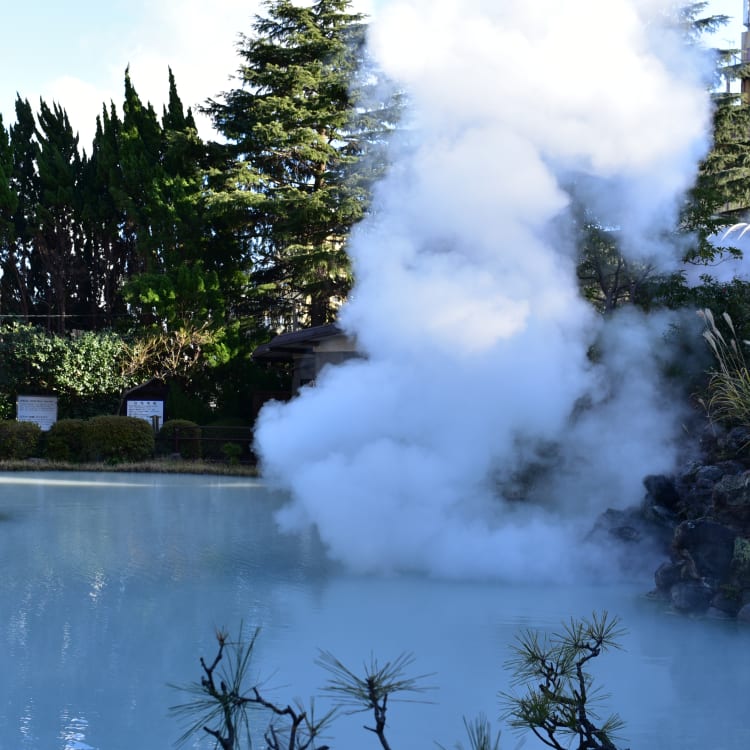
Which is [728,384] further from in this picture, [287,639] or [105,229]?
[105,229]

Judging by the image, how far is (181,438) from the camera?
2369 centimetres

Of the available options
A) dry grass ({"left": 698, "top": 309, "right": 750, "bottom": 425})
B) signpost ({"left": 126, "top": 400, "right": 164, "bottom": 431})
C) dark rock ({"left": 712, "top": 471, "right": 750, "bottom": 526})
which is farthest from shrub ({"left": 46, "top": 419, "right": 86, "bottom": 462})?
dark rock ({"left": 712, "top": 471, "right": 750, "bottom": 526})

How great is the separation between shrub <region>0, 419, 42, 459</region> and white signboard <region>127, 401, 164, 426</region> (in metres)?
3.08

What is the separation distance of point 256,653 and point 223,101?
24.7 m

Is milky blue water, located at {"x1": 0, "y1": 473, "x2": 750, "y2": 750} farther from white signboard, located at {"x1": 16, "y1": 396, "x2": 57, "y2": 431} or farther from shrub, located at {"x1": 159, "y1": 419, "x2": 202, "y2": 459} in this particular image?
white signboard, located at {"x1": 16, "y1": 396, "x2": 57, "y2": 431}

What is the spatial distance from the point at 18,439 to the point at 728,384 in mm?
17983

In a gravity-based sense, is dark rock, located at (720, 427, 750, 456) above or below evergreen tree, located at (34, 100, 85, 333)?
below

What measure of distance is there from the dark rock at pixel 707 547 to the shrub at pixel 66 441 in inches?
697

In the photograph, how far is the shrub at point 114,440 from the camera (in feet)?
73.7

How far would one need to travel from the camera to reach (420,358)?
827 centimetres

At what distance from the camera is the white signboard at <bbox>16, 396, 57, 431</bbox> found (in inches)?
1010

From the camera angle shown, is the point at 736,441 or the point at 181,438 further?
the point at 181,438

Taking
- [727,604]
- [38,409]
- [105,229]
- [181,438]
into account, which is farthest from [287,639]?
[105,229]

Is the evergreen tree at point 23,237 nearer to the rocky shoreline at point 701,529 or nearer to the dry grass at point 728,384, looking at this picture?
the dry grass at point 728,384
